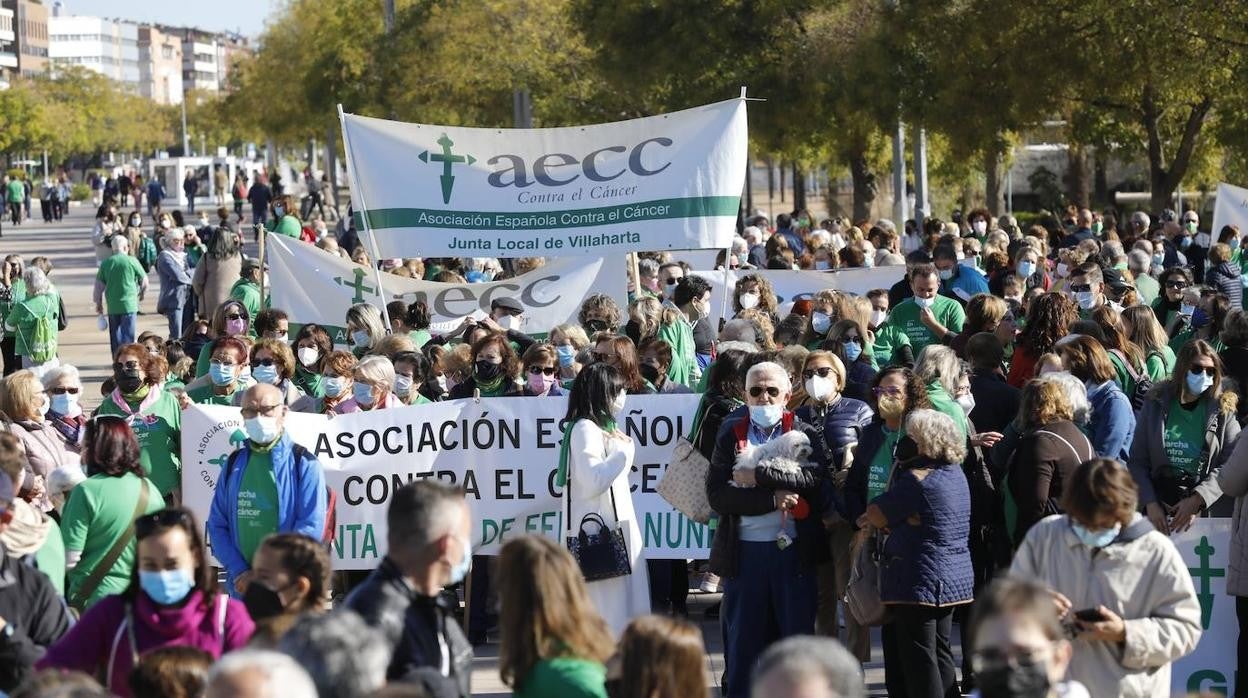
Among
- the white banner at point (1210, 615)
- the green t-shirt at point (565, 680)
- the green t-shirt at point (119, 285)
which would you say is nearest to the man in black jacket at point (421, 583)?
the green t-shirt at point (565, 680)

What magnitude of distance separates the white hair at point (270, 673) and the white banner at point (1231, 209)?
645 inches

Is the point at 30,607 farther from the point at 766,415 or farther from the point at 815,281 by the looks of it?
the point at 815,281

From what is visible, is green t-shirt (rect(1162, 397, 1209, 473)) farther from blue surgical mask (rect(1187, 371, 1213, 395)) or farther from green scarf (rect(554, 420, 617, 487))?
green scarf (rect(554, 420, 617, 487))

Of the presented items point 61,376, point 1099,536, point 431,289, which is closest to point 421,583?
point 1099,536

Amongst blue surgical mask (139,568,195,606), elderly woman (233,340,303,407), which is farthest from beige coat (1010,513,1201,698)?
elderly woman (233,340,303,407)

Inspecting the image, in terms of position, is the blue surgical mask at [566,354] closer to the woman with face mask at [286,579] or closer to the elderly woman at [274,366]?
the elderly woman at [274,366]

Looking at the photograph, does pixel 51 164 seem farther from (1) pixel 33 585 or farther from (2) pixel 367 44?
(1) pixel 33 585

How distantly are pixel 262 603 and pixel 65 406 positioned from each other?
4.54 meters

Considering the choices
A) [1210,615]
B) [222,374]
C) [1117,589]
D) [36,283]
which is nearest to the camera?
[1117,589]

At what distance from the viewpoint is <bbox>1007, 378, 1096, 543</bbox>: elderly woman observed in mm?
7629

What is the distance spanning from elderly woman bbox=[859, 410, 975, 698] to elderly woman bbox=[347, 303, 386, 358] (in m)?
5.63

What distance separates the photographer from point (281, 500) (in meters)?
7.77

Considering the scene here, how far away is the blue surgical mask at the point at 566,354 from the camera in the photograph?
11.1m

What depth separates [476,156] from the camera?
13.7 metres
